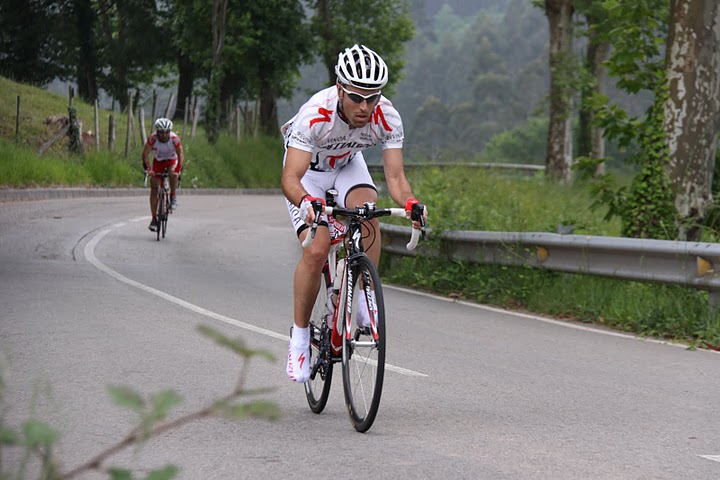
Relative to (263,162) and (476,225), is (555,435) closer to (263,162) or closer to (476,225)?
(476,225)

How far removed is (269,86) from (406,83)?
454ft

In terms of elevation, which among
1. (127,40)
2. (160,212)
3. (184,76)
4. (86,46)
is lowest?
(160,212)

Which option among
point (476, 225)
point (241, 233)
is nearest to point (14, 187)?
point (241, 233)

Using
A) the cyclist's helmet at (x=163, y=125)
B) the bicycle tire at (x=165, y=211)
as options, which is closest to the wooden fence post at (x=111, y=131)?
the bicycle tire at (x=165, y=211)

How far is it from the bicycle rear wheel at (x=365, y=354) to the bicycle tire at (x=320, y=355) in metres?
0.24

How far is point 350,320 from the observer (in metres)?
5.86

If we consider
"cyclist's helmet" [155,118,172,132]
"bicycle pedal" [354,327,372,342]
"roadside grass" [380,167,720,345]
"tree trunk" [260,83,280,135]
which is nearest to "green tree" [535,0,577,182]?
"roadside grass" [380,167,720,345]

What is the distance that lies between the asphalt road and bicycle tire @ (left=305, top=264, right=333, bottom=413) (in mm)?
110

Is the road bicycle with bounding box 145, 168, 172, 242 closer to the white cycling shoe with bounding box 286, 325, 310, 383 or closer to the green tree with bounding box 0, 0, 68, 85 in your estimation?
the white cycling shoe with bounding box 286, 325, 310, 383

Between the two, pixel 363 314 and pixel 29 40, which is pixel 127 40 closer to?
pixel 29 40

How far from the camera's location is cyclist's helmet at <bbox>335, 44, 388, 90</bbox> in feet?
18.7

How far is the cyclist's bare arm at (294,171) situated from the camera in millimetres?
5809

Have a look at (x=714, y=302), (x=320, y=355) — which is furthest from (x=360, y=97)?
(x=714, y=302)

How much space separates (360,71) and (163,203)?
1279 cm
